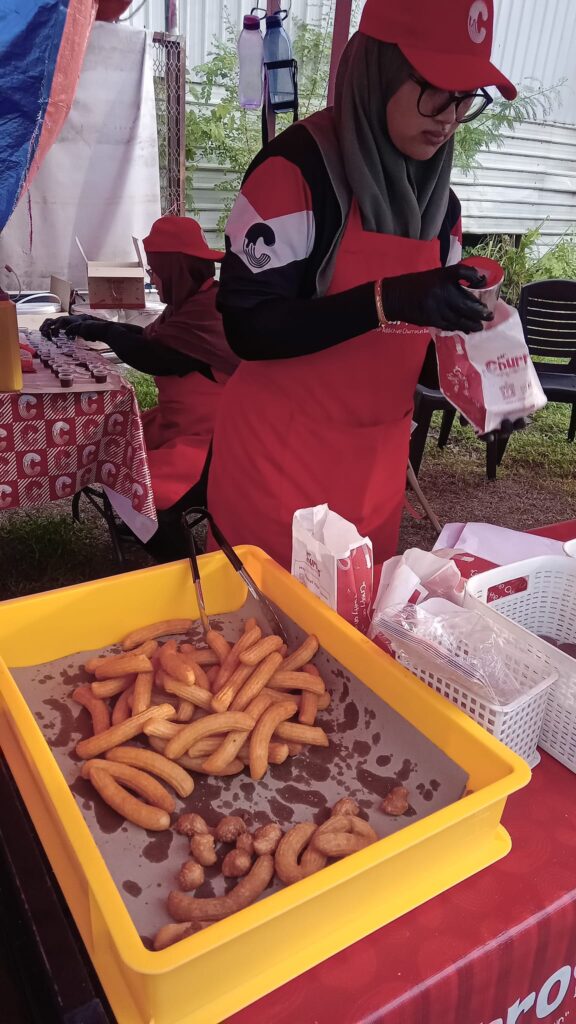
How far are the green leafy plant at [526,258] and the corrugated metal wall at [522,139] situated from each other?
21 cm

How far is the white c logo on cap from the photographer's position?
1.43 meters

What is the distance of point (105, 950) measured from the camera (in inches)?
29.9

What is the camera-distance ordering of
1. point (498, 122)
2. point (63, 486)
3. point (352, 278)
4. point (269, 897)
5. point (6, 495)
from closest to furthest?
point (269, 897) < point (352, 278) < point (6, 495) < point (63, 486) < point (498, 122)

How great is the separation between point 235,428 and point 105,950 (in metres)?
1.31

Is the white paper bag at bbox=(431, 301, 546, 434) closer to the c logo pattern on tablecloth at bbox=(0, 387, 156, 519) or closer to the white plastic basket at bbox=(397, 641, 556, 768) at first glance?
the white plastic basket at bbox=(397, 641, 556, 768)

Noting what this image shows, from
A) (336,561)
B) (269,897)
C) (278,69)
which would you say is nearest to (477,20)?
(336,561)

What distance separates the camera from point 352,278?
1.70 m

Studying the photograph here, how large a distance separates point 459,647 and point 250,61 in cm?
414

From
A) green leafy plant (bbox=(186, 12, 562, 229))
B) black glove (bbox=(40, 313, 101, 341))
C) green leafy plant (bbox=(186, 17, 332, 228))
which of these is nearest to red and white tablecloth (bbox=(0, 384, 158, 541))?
black glove (bbox=(40, 313, 101, 341))

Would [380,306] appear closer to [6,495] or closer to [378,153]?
[378,153]

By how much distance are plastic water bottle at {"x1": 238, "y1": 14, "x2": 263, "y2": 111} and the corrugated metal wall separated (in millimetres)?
3803

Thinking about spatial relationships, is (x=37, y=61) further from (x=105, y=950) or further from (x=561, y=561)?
(x=105, y=950)

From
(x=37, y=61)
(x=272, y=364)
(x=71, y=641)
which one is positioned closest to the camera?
(x=71, y=641)

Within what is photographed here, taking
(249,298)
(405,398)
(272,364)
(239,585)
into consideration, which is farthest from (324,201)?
(239,585)
